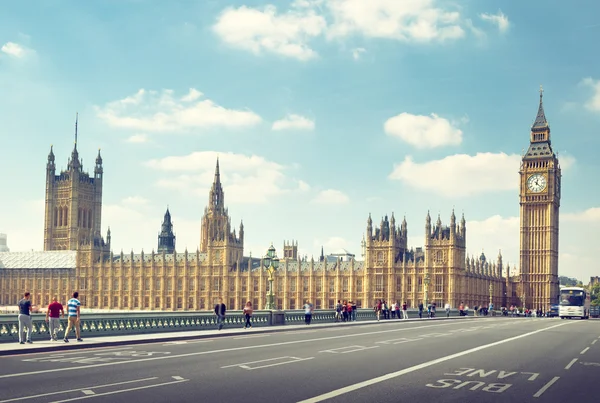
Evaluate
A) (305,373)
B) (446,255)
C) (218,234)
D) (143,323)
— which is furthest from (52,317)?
(218,234)

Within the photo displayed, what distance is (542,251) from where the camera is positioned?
135000 millimetres

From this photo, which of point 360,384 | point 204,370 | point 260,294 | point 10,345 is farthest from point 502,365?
point 260,294

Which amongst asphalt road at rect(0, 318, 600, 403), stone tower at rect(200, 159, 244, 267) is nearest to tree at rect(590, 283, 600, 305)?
stone tower at rect(200, 159, 244, 267)

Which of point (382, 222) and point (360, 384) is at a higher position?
point (382, 222)

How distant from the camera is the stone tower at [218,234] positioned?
12938cm

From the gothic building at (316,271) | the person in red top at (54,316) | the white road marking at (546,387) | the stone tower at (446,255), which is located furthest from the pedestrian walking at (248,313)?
the stone tower at (446,255)

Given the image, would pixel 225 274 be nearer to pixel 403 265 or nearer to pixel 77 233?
pixel 403 265

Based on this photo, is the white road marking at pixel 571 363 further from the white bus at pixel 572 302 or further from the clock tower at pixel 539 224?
the clock tower at pixel 539 224

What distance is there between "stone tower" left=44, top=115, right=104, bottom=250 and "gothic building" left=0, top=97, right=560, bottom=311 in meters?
5.32

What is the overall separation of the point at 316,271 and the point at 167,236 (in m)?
66.8

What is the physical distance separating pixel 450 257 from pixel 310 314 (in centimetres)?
6574

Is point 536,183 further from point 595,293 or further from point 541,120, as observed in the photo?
point 595,293

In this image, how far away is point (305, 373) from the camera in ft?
61.3

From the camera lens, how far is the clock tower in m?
134
